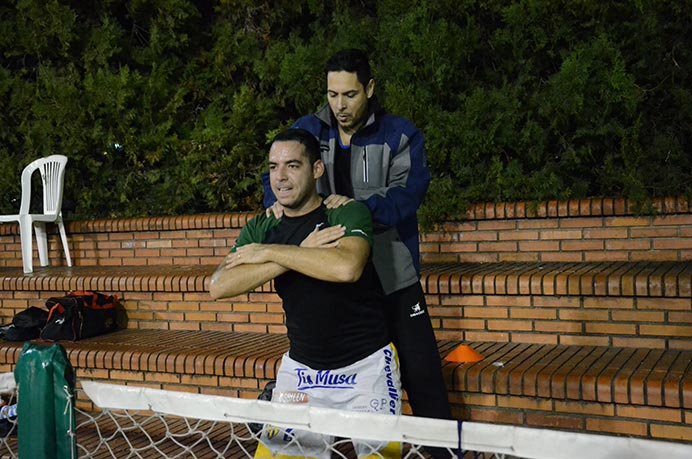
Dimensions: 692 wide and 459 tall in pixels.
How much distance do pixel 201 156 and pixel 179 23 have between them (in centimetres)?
164

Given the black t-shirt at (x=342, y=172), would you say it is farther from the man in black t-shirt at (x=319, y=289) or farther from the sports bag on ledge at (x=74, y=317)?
the sports bag on ledge at (x=74, y=317)

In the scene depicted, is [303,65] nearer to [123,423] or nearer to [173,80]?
[173,80]

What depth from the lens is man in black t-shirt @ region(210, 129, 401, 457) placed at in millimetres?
2453

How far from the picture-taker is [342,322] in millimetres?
2521

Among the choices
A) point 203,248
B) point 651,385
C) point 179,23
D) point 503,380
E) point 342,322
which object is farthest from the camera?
point 179,23

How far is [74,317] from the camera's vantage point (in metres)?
5.46

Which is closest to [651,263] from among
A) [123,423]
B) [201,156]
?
[123,423]

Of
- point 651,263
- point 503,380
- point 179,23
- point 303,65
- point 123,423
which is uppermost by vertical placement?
point 179,23

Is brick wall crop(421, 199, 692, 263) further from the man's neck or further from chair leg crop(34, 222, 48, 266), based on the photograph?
chair leg crop(34, 222, 48, 266)

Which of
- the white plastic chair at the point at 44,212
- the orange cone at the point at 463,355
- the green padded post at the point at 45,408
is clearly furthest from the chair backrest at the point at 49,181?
the green padded post at the point at 45,408

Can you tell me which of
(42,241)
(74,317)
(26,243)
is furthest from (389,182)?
(42,241)

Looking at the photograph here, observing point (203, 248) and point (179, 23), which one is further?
point (179, 23)

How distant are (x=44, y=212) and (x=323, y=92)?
9.22 feet

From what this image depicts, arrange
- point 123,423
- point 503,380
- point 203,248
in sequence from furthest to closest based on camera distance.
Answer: point 203,248 < point 123,423 < point 503,380
